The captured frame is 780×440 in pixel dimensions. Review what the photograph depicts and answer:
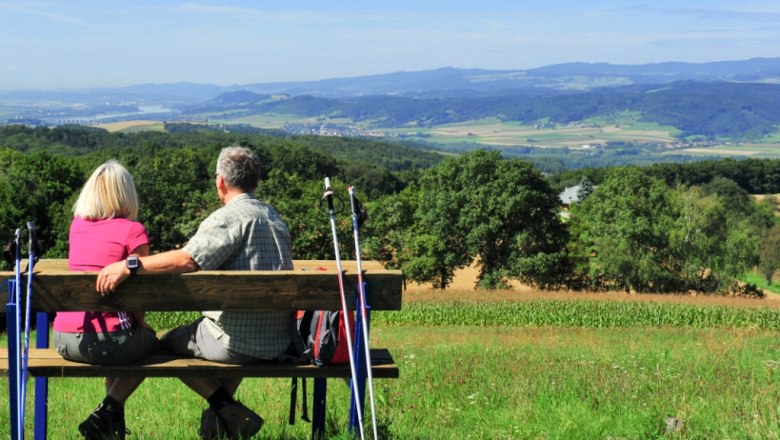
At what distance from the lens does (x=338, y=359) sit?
435 centimetres

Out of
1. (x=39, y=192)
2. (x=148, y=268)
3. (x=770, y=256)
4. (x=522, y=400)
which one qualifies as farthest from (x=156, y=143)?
(x=148, y=268)

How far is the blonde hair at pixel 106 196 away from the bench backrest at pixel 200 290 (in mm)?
533

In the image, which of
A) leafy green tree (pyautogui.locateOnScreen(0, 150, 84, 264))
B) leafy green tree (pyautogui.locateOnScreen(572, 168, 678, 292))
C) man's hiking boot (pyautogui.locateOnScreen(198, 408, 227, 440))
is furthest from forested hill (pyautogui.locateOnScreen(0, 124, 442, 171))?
man's hiking boot (pyautogui.locateOnScreen(198, 408, 227, 440))

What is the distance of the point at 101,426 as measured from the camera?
436cm

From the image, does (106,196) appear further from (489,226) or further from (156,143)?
(156,143)

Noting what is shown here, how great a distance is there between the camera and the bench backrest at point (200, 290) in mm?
3844

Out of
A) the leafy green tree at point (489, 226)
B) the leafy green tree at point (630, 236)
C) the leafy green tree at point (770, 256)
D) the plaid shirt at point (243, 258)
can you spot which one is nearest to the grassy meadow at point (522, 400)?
the plaid shirt at point (243, 258)

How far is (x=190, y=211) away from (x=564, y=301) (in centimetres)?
3121

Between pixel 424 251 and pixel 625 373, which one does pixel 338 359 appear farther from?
pixel 424 251

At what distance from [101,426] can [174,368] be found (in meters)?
0.63

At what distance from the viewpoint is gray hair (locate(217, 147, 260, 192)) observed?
4523 millimetres

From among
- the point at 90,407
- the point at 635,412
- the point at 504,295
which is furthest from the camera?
the point at 504,295

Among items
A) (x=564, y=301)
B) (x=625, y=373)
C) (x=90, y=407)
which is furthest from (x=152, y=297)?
(x=564, y=301)

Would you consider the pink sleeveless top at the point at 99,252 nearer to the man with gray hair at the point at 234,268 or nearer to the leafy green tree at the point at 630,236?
the man with gray hair at the point at 234,268
